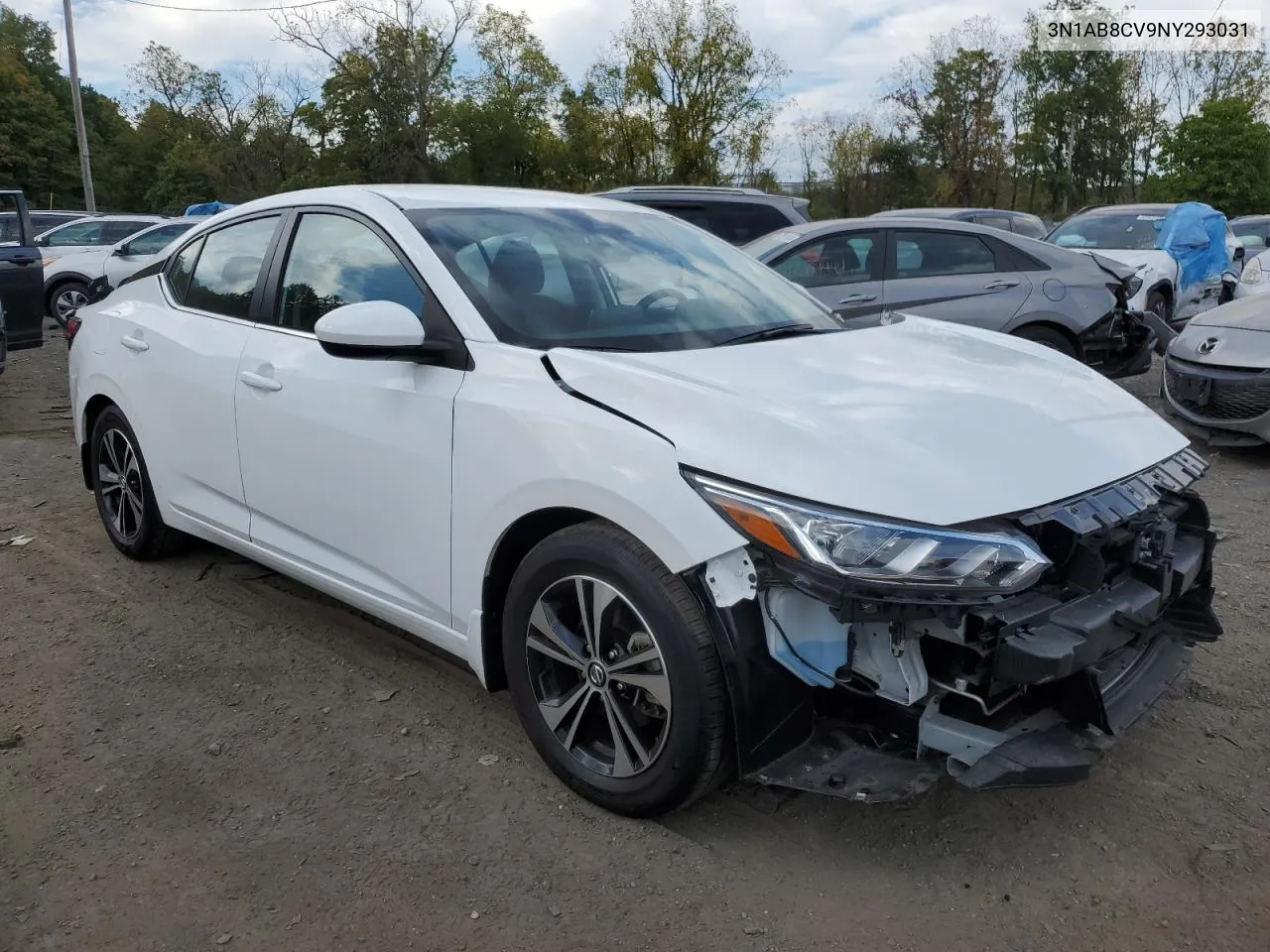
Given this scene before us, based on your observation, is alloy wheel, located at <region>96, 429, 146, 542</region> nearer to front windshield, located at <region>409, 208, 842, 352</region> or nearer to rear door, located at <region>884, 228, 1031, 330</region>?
front windshield, located at <region>409, 208, 842, 352</region>

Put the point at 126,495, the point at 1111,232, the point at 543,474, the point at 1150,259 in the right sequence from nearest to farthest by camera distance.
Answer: the point at 543,474 → the point at 126,495 → the point at 1150,259 → the point at 1111,232

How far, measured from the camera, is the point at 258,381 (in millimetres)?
3568

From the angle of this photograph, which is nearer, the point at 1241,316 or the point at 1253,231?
the point at 1241,316

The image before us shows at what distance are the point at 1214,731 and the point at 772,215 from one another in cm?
742

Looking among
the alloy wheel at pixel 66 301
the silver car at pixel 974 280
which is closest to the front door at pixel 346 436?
the silver car at pixel 974 280

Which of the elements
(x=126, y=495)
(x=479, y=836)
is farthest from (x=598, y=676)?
(x=126, y=495)

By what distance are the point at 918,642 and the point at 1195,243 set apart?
1137 cm

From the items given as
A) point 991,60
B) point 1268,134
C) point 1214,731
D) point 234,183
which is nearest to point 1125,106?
point 991,60

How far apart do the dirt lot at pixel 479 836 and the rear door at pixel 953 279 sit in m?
4.41

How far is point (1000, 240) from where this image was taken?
26.7 feet

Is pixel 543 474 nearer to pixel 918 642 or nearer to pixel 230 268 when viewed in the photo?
pixel 918 642

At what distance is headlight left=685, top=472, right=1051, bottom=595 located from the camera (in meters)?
2.23

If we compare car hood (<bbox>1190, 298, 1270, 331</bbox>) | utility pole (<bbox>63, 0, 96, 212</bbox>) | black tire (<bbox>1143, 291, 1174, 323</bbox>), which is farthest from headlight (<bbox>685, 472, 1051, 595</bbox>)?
utility pole (<bbox>63, 0, 96, 212</bbox>)

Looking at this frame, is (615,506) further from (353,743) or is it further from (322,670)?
(322,670)
